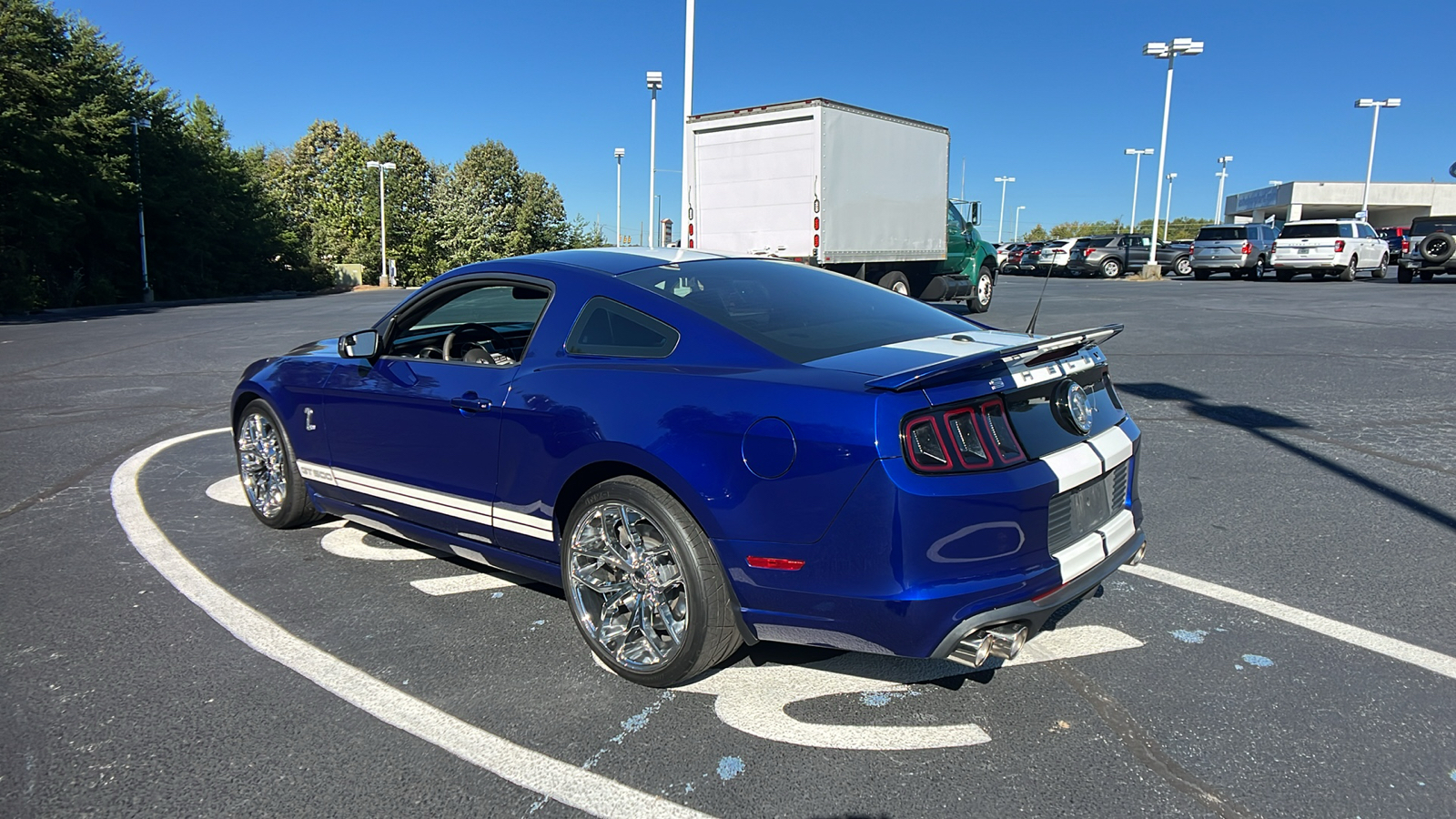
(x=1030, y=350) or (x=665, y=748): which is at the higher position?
(x=1030, y=350)

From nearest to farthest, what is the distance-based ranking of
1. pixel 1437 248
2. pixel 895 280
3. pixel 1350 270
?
pixel 895 280 < pixel 1437 248 < pixel 1350 270

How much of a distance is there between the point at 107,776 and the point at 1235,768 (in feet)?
10.5

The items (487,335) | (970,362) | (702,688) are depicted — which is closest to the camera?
(970,362)

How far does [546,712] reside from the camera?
302 centimetres

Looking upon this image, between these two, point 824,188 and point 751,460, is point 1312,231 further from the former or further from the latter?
point 751,460

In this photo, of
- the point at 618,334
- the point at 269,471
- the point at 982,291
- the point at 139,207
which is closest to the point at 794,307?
the point at 618,334

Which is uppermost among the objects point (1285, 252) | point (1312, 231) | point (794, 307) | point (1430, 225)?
point (1430, 225)

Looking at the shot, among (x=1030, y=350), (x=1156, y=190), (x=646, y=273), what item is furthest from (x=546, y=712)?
(x=1156, y=190)

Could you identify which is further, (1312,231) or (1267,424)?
(1312,231)

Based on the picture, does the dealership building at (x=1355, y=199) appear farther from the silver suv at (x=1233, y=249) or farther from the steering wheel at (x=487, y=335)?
the steering wheel at (x=487, y=335)

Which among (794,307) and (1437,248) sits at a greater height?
(1437,248)

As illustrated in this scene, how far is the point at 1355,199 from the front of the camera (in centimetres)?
6844

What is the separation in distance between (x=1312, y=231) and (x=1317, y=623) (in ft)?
101

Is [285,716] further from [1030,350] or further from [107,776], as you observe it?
[1030,350]
